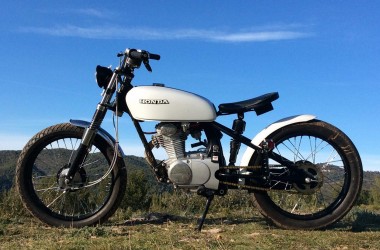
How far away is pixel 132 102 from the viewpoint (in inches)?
201

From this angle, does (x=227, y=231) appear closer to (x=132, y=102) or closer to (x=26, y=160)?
(x=132, y=102)

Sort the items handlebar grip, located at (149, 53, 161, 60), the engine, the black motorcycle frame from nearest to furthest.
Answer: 1. the engine
2. the black motorcycle frame
3. handlebar grip, located at (149, 53, 161, 60)

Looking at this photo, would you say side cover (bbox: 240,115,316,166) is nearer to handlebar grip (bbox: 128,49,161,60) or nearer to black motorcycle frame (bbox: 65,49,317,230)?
black motorcycle frame (bbox: 65,49,317,230)

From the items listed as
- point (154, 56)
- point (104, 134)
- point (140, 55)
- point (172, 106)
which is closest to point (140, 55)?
point (140, 55)

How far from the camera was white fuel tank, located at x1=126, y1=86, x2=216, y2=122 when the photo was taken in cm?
501

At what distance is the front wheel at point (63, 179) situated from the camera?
5277 mm

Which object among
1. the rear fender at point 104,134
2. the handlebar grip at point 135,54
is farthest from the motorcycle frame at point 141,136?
the handlebar grip at point 135,54

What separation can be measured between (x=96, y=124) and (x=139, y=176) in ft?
33.9

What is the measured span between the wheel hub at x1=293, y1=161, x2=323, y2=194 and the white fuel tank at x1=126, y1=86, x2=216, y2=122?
1.22 meters

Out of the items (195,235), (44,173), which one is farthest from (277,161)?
(44,173)

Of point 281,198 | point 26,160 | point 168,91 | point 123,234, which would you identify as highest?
point 168,91

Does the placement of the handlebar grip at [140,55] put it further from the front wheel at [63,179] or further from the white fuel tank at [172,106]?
the front wheel at [63,179]

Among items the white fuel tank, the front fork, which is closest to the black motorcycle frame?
the front fork

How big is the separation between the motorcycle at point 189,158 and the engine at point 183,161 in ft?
0.04
